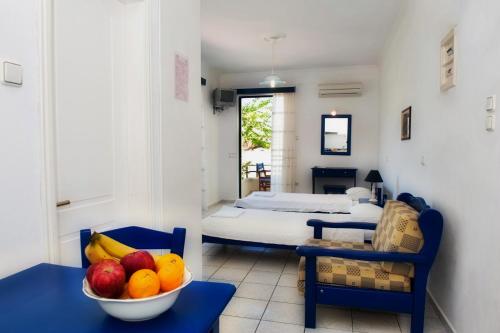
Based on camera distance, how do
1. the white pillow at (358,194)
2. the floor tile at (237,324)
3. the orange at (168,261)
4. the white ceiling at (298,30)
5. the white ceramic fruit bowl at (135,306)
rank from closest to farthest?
the white ceramic fruit bowl at (135,306), the orange at (168,261), the floor tile at (237,324), the white ceiling at (298,30), the white pillow at (358,194)

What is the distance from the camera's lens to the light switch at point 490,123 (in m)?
1.60

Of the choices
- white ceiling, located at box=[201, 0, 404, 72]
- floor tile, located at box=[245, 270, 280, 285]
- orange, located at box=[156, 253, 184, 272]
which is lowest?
floor tile, located at box=[245, 270, 280, 285]

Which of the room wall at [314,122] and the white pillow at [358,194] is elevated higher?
the room wall at [314,122]

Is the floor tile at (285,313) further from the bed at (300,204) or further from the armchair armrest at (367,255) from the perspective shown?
the bed at (300,204)

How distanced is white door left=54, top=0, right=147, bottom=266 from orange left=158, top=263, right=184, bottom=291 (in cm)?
92

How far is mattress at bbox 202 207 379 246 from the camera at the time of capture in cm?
321

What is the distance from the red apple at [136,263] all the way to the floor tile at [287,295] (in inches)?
80.7

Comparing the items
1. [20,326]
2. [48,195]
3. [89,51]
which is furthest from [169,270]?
[89,51]

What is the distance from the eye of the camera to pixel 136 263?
89 cm

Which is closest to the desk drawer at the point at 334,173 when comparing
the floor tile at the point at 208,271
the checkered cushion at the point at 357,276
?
the floor tile at the point at 208,271

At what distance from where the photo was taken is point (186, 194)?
7.55 feet

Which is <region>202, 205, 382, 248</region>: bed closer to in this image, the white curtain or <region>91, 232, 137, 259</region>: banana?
<region>91, 232, 137, 259</region>: banana

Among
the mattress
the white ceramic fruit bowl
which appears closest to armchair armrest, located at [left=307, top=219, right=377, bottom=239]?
the mattress

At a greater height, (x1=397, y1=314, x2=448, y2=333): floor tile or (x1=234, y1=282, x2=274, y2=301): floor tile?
(x1=397, y1=314, x2=448, y2=333): floor tile
